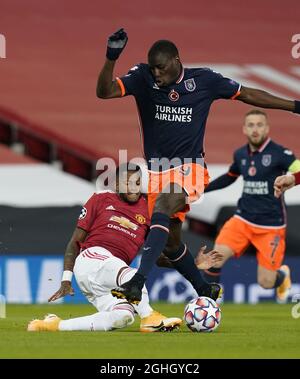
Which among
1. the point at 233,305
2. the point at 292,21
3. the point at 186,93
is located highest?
the point at 292,21

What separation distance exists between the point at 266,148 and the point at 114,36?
4.37 metres

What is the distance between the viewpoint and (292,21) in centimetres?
1673

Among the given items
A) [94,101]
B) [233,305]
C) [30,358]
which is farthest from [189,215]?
[30,358]

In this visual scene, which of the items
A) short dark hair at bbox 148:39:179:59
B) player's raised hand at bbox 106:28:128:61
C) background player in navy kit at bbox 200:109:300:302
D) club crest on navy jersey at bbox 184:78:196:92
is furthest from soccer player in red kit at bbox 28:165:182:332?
background player in navy kit at bbox 200:109:300:302

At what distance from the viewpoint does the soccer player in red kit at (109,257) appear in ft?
24.7

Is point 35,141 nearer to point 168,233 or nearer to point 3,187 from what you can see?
point 3,187

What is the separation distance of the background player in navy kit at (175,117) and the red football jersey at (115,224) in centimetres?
15

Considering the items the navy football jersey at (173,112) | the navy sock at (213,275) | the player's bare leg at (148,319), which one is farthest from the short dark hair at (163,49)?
the navy sock at (213,275)

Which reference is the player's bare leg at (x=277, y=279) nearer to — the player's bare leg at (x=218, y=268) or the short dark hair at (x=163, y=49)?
the player's bare leg at (x=218, y=268)

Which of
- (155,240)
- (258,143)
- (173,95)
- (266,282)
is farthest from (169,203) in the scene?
(258,143)

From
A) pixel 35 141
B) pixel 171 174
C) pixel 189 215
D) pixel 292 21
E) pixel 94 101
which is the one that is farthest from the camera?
pixel 292 21

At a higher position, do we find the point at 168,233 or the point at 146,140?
the point at 146,140

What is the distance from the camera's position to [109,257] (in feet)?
25.2

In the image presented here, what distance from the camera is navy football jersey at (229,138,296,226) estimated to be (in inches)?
443
